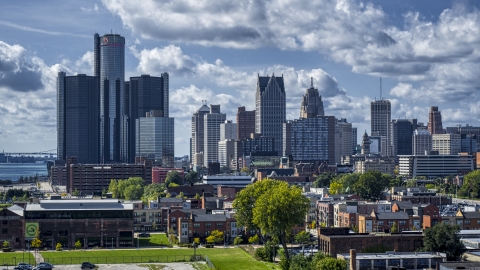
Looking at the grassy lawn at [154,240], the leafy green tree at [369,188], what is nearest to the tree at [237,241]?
the grassy lawn at [154,240]

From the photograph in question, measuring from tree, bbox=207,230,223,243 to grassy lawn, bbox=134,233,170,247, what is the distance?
16.4 ft

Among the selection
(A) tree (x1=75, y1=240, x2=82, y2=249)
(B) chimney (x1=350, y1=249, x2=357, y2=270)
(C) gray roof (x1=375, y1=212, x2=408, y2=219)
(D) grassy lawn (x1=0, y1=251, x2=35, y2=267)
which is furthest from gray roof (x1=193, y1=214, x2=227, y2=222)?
(B) chimney (x1=350, y1=249, x2=357, y2=270)

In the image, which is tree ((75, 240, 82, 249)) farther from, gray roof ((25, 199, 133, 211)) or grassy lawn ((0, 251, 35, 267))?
grassy lawn ((0, 251, 35, 267))

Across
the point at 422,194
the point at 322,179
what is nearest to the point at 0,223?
the point at 422,194

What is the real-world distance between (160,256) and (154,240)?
15529mm

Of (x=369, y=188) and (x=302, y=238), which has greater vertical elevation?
(x=369, y=188)

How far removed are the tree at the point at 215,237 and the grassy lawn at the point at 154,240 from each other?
5013 mm

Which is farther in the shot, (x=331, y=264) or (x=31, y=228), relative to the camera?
(x=31, y=228)

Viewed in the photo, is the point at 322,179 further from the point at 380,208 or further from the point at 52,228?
the point at 52,228

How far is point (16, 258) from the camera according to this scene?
288 ft

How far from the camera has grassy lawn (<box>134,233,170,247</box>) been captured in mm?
100688

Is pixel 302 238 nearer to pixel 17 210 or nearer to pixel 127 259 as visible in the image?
pixel 127 259

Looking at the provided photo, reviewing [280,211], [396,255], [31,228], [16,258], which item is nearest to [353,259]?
[396,255]

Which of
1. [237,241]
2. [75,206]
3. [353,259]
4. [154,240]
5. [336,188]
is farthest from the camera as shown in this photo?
A: [336,188]
